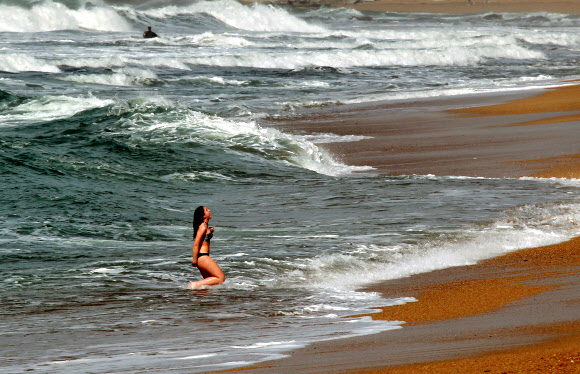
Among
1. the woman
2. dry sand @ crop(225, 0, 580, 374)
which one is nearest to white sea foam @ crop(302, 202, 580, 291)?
dry sand @ crop(225, 0, 580, 374)

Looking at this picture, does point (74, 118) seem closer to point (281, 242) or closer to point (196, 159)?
point (196, 159)

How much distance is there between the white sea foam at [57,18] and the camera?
52.9m

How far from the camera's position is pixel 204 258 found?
631 centimetres

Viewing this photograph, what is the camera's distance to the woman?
6309 millimetres

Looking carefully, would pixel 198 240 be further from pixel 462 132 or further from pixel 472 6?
pixel 472 6

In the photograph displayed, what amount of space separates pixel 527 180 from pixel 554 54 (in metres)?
31.3

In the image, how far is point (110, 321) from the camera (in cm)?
542

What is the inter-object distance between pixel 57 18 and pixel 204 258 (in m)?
52.9

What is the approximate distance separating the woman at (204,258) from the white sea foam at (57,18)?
50.1 meters

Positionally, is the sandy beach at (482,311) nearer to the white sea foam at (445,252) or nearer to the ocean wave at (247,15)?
the white sea foam at (445,252)

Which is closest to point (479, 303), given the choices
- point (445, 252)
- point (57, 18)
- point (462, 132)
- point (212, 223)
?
point (445, 252)

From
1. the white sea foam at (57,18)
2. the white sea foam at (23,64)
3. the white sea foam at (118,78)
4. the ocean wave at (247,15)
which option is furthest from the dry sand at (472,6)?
the white sea foam at (118,78)

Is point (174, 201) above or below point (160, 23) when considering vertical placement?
below

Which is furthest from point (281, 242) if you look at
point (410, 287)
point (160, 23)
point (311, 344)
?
point (160, 23)
